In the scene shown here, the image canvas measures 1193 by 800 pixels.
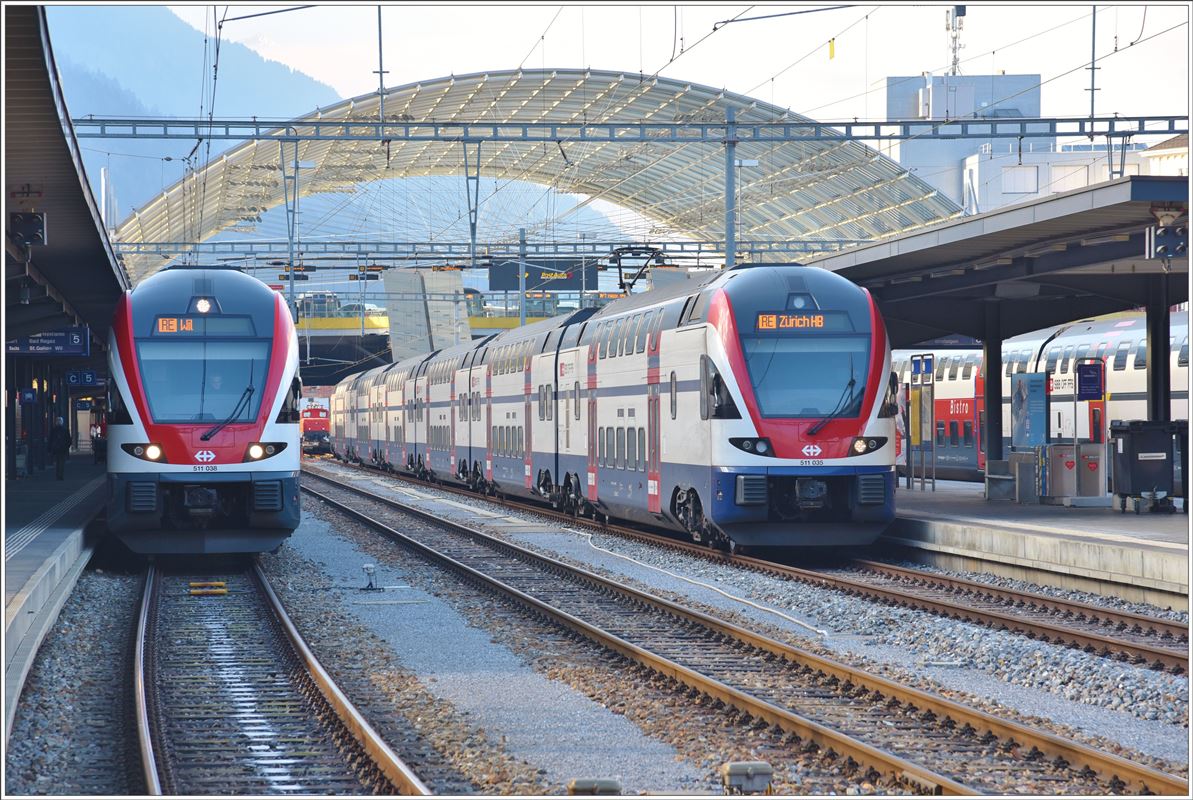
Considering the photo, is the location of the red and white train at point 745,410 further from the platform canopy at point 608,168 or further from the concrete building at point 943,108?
the concrete building at point 943,108

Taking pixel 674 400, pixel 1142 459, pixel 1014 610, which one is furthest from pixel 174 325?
pixel 1142 459

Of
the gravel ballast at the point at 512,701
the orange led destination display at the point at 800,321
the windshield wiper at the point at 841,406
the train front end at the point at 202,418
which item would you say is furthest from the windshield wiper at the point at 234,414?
the windshield wiper at the point at 841,406

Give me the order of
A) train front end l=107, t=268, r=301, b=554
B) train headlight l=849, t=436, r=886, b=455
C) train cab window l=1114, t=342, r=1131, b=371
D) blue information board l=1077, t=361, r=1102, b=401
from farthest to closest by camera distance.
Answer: train cab window l=1114, t=342, r=1131, b=371
blue information board l=1077, t=361, r=1102, b=401
train headlight l=849, t=436, r=886, b=455
train front end l=107, t=268, r=301, b=554

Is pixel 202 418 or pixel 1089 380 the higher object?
pixel 1089 380

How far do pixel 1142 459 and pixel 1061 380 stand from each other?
11.3 metres

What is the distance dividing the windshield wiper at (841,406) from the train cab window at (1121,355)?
14.7m

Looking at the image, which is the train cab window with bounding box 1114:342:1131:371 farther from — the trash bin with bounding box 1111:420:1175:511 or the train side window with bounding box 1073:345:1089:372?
the trash bin with bounding box 1111:420:1175:511

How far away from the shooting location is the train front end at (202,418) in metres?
17.6

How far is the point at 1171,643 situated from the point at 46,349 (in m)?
26.3

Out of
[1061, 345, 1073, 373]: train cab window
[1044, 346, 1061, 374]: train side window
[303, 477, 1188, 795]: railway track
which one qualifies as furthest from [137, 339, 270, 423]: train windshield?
[1044, 346, 1061, 374]: train side window

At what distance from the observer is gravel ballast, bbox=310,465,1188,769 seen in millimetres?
9938

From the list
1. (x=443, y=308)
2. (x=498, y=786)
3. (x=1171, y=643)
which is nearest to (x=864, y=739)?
(x=498, y=786)

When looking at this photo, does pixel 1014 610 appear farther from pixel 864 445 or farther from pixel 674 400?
pixel 674 400

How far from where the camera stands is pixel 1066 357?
34.1 meters
